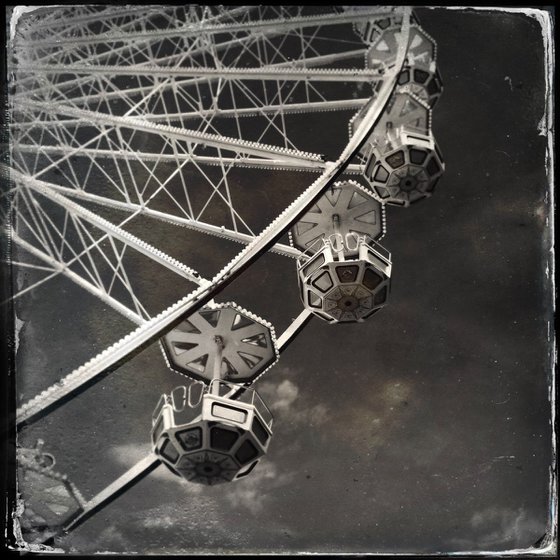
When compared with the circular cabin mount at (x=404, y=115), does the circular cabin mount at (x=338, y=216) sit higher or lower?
lower

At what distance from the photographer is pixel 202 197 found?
1972cm

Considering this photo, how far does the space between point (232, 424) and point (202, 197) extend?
7.55 metres

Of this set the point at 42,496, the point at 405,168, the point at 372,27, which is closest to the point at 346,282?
the point at 405,168

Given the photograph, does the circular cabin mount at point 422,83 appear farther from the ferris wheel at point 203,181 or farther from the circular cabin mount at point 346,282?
the circular cabin mount at point 346,282

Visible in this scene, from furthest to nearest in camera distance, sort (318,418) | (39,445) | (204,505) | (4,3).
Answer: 1. (318,418)
2. (204,505)
3. (39,445)
4. (4,3)

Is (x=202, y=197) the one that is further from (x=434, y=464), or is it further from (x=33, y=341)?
(x=434, y=464)

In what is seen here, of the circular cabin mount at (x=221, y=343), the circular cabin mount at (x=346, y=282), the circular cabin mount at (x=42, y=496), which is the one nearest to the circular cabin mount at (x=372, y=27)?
the circular cabin mount at (x=346, y=282)

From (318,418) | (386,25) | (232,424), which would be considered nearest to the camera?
(232,424)

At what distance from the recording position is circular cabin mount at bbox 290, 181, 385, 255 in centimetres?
2166

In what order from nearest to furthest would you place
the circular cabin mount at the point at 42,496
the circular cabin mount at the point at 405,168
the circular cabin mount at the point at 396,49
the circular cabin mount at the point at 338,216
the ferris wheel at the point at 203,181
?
the circular cabin mount at the point at 42,496
the ferris wheel at the point at 203,181
the circular cabin mount at the point at 396,49
the circular cabin mount at the point at 405,168
the circular cabin mount at the point at 338,216

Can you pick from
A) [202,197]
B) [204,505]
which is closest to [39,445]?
[204,505]

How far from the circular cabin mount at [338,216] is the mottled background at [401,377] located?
1.03 m

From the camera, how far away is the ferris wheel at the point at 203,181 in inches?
573

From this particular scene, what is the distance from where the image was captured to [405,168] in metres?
19.6
